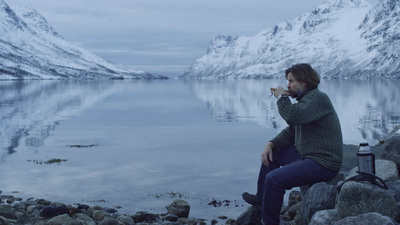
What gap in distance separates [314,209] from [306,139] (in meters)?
1.49

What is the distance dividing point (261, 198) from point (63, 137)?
941 inches

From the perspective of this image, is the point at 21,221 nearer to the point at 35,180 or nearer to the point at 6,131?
the point at 35,180

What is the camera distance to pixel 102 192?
57.0ft

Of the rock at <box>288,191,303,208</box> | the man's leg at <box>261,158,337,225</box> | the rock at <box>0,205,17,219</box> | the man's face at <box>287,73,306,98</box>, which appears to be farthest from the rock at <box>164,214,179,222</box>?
the man's face at <box>287,73,306,98</box>

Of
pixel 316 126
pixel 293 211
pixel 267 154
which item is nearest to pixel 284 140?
pixel 267 154

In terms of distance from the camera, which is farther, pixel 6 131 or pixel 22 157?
pixel 6 131

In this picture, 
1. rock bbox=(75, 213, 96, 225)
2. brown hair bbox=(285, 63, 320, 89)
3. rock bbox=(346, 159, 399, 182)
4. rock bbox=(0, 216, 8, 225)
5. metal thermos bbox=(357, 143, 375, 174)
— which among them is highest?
brown hair bbox=(285, 63, 320, 89)

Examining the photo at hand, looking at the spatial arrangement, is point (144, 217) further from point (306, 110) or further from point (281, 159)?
point (306, 110)

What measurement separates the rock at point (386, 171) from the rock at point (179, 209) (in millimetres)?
4687

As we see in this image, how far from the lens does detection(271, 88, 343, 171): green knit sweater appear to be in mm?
9438

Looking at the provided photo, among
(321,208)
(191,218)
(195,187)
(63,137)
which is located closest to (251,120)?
(63,137)

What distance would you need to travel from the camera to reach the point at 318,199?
10320 mm

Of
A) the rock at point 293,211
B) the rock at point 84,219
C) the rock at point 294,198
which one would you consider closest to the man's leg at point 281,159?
→ the rock at point 293,211

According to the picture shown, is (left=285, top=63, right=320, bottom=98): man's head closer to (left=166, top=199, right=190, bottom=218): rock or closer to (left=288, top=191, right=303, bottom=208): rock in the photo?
(left=288, top=191, right=303, bottom=208): rock
